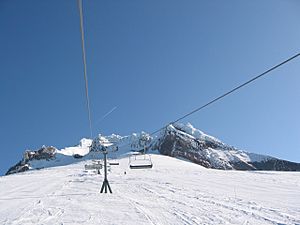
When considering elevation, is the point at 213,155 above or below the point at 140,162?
above

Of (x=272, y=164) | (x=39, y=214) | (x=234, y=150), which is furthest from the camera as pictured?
(x=234, y=150)

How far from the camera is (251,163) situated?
174 m

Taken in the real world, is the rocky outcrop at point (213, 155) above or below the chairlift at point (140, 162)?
above

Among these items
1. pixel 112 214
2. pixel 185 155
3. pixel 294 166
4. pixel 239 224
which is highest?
pixel 185 155

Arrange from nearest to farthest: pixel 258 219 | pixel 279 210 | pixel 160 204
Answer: pixel 258 219 < pixel 279 210 < pixel 160 204

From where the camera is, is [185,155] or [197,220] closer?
[197,220]

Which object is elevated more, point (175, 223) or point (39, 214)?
point (39, 214)

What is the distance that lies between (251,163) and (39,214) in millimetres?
180347

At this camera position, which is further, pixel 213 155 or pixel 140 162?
pixel 213 155

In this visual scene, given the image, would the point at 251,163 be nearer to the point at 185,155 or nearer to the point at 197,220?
the point at 185,155

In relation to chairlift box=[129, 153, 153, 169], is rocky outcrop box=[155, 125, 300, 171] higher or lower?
higher

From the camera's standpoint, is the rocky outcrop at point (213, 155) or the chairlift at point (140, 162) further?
the rocky outcrop at point (213, 155)

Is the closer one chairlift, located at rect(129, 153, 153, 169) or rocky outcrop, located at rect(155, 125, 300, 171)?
chairlift, located at rect(129, 153, 153, 169)

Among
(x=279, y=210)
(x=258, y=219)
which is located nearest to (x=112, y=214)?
(x=258, y=219)
